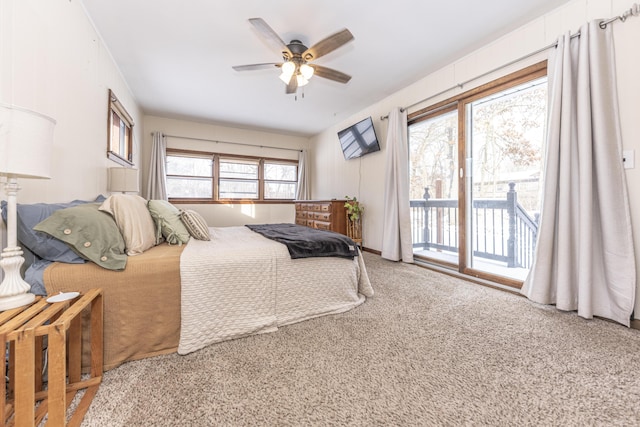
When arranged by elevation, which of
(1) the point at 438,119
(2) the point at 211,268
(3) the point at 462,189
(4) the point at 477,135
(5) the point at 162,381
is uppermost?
(1) the point at 438,119

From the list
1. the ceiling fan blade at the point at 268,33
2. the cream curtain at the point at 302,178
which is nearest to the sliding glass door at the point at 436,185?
the ceiling fan blade at the point at 268,33

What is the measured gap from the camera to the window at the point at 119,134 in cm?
291

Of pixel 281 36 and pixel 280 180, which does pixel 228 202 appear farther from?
pixel 281 36

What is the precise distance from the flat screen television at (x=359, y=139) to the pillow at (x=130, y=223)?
341 cm

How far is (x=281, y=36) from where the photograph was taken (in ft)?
8.43

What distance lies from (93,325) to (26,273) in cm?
42

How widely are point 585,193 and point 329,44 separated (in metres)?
2.34

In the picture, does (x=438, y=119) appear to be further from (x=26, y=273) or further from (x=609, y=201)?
(x=26, y=273)

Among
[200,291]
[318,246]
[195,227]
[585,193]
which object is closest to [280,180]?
[195,227]

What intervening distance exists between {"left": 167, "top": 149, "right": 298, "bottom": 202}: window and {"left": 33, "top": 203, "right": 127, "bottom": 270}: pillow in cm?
405

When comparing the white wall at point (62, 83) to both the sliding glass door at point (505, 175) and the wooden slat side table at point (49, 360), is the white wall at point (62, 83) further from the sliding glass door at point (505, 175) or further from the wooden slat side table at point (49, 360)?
the sliding glass door at point (505, 175)

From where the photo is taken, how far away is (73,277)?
4.37 feet

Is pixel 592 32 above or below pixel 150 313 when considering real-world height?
above

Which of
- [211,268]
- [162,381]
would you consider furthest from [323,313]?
[162,381]
